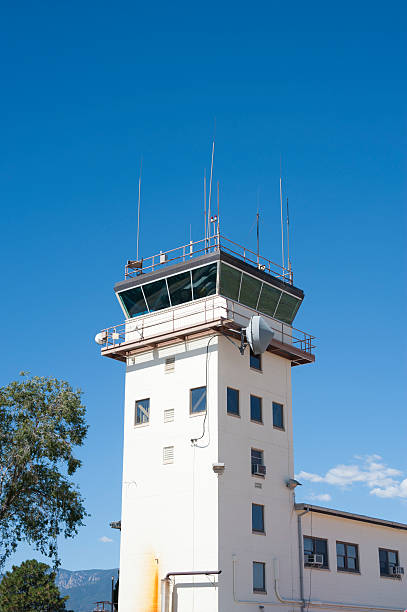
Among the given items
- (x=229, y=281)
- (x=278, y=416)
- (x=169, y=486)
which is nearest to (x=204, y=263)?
(x=229, y=281)

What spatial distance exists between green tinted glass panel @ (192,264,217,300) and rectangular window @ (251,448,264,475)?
25.9ft

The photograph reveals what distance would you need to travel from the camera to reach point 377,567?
41500 mm

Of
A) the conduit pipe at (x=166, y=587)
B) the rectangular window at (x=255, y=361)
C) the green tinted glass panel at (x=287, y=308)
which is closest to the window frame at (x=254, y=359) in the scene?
the rectangular window at (x=255, y=361)

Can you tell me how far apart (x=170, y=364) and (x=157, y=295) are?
3.81 metres

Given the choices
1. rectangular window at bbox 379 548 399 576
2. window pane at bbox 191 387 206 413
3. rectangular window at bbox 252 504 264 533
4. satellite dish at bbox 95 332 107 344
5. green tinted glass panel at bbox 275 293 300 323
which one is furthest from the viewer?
rectangular window at bbox 379 548 399 576

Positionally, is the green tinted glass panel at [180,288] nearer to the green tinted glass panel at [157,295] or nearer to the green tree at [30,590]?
the green tinted glass panel at [157,295]

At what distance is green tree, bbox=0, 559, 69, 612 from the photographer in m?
64.7

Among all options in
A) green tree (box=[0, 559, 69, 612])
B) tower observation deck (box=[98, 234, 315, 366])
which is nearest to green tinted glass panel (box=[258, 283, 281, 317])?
tower observation deck (box=[98, 234, 315, 366])

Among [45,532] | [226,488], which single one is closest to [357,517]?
[226,488]

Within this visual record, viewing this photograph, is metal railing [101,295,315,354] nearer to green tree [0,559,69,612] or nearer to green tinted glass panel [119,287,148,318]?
green tinted glass panel [119,287,148,318]

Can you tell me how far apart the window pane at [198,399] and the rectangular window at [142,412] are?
2.96 m

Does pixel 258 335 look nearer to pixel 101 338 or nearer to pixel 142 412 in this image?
pixel 142 412

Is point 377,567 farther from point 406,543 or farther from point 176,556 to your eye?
point 176,556

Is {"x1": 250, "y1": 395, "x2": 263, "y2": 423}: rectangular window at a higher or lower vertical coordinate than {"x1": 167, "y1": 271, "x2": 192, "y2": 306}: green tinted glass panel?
→ lower
